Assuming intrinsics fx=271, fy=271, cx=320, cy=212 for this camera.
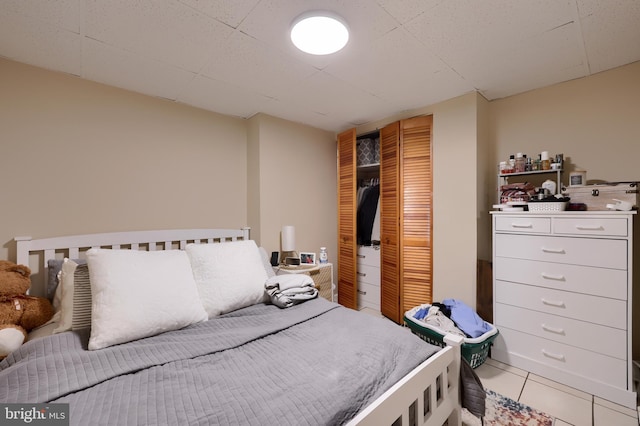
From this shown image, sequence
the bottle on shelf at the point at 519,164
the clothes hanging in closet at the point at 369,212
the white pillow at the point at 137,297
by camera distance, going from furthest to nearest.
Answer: the clothes hanging in closet at the point at 369,212
the bottle on shelf at the point at 519,164
the white pillow at the point at 137,297

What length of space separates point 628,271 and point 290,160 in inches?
115

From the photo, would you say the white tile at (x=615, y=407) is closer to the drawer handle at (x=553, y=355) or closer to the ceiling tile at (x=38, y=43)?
the drawer handle at (x=553, y=355)

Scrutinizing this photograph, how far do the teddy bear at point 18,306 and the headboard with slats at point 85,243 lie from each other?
230mm

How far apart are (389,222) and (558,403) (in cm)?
191

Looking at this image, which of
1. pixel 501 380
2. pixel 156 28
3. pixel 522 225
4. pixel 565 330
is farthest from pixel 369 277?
pixel 156 28

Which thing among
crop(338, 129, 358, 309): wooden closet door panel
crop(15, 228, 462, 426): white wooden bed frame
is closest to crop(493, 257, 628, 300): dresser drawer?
crop(15, 228, 462, 426): white wooden bed frame

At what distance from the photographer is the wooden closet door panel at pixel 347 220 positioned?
10.9 ft

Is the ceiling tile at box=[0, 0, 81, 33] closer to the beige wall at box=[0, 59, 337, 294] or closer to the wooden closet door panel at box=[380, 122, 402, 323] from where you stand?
the beige wall at box=[0, 59, 337, 294]

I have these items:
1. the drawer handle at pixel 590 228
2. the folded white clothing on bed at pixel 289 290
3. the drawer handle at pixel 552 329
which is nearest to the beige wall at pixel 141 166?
the folded white clothing on bed at pixel 289 290

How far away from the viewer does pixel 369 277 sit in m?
3.45

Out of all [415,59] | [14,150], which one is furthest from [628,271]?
[14,150]

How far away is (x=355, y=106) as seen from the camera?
9.25ft

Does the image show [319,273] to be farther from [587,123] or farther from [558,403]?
[587,123]

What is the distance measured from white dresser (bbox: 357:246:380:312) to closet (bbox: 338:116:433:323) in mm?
106
